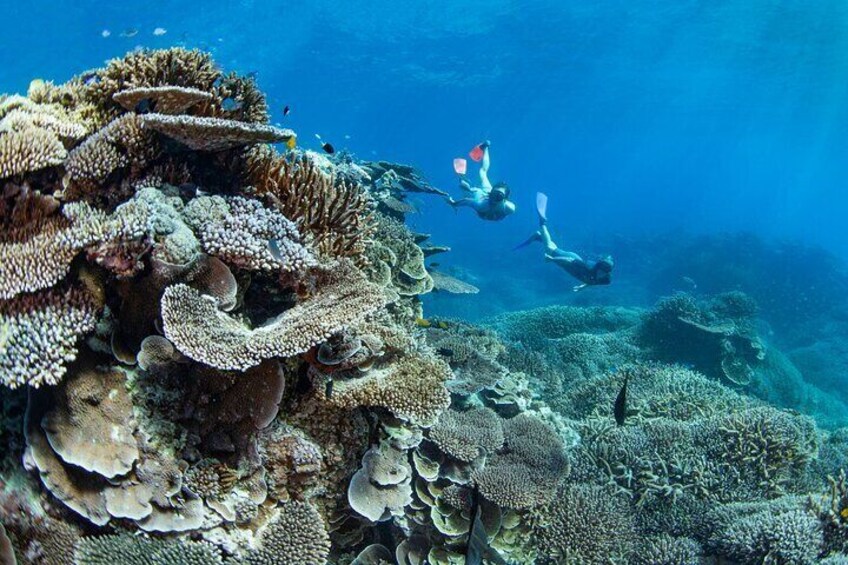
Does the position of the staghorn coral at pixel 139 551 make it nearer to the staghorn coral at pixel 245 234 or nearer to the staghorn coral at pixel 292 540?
the staghorn coral at pixel 292 540

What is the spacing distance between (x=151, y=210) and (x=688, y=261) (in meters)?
35.1

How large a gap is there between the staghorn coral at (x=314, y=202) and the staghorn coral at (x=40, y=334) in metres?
1.38

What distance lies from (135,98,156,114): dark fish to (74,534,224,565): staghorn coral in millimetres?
2551

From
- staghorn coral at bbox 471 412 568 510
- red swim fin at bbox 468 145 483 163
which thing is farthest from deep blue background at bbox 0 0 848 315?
staghorn coral at bbox 471 412 568 510

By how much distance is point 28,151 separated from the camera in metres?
2.75

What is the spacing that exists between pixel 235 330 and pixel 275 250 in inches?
22.8

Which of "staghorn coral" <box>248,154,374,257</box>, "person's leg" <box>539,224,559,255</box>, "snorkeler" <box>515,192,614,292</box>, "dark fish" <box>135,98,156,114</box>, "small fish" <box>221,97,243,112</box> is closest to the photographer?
"dark fish" <box>135,98,156,114</box>

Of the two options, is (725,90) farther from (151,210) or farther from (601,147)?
(601,147)

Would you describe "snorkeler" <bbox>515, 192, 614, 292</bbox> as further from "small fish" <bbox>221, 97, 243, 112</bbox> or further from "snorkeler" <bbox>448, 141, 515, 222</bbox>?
"small fish" <bbox>221, 97, 243, 112</bbox>

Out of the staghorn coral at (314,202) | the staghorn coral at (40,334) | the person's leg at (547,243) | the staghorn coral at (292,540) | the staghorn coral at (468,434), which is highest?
the person's leg at (547,243)

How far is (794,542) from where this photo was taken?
4797 mm

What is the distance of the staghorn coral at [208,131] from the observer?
2.80m

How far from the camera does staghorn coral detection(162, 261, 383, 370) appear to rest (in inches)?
99.9

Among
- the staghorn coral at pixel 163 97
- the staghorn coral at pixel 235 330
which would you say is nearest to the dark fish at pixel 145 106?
the staghorn coral at pixel 163 97
